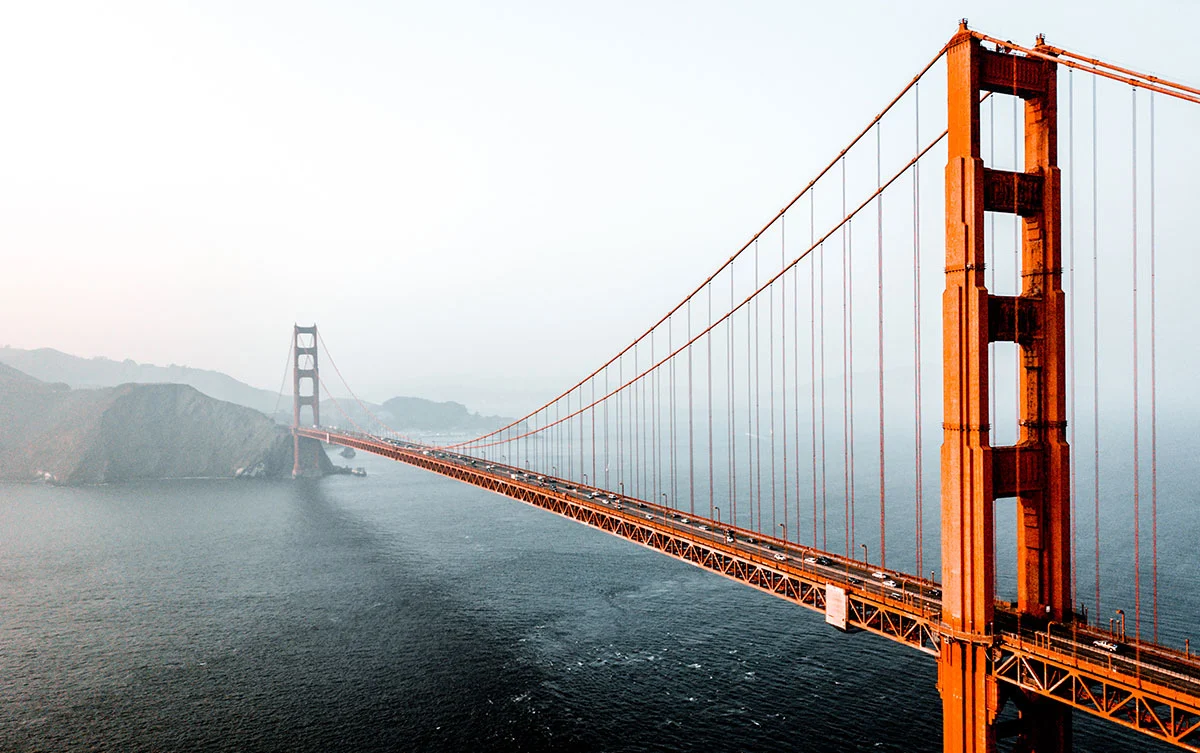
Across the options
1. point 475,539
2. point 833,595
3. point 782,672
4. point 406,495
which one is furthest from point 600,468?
point 833,595

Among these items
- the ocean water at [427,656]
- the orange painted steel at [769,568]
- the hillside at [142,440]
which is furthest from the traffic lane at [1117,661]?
the hillside at [142,440]

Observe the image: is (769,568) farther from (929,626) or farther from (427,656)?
(427,656)

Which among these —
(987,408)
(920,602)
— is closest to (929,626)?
(920,602)

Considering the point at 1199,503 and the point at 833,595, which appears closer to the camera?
the point at 833,595

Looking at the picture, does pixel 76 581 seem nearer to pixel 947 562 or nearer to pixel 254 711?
pixel 254 711

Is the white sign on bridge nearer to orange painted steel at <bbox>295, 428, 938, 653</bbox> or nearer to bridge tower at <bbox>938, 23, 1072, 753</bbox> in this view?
orange painted steel at <bbox>295, 428, 938, 653</bbox>

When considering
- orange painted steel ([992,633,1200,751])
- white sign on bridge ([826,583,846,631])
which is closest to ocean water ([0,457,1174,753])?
white sign on bridge ([826,583,846,631])
